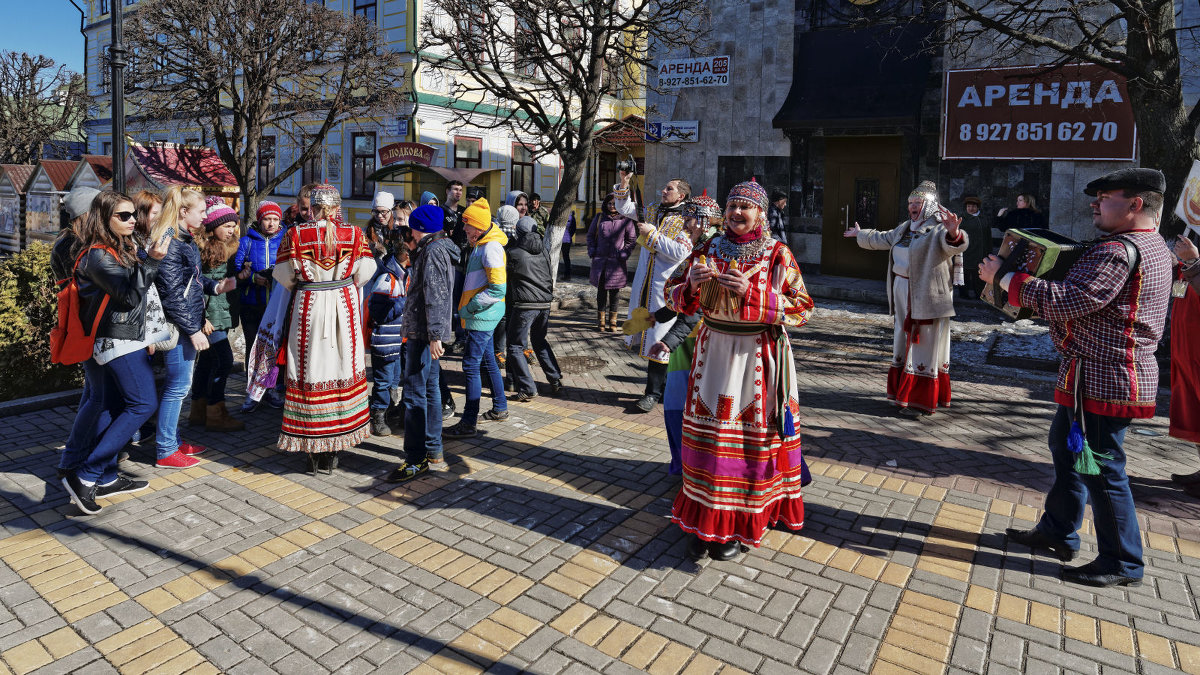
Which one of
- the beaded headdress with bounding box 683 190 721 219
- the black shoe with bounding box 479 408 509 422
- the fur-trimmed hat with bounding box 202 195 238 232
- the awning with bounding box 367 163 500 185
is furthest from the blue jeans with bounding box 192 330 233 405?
the awning with bounding box 367 163 500 185

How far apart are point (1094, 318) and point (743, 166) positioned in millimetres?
15652

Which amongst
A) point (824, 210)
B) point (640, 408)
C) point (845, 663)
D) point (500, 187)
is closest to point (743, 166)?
point (824, 210)

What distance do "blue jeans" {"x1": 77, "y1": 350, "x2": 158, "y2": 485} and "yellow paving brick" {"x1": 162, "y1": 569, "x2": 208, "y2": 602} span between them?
1343 millimetres

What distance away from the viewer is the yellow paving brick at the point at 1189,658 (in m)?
3.57

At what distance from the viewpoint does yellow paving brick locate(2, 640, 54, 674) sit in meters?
3.49

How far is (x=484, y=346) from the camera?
6.89m

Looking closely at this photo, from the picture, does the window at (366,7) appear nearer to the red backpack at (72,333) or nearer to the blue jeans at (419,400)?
the blue jeans at (419,400)

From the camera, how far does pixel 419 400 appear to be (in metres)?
5.82

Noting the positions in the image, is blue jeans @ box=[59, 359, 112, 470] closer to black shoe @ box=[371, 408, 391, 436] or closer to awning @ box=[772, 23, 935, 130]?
black shoe @ box=[371, 408, 391, 436]

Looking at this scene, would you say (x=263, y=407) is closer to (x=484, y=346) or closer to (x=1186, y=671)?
(x=484, y=346)

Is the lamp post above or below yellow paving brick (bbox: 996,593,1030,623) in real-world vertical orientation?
above

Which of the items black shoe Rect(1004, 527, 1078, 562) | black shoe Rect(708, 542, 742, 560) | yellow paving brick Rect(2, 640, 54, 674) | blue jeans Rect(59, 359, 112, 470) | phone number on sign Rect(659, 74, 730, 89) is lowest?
yellow paving brick Rect(2, 640, 54, 674)

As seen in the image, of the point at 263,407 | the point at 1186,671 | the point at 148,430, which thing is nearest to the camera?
the point at 1186,671

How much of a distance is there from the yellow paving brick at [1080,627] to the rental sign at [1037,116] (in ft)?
41.7
